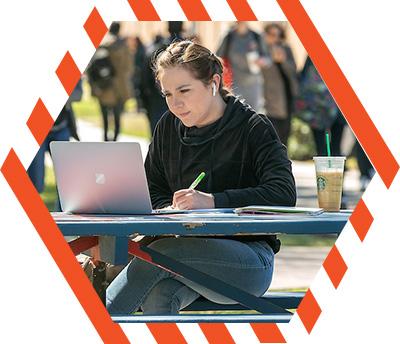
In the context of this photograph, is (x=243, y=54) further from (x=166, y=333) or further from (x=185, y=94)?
(x=166, y=333)

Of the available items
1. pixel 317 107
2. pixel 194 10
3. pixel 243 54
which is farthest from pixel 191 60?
pixel 243 54

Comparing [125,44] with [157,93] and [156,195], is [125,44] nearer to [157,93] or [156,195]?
[157,93]

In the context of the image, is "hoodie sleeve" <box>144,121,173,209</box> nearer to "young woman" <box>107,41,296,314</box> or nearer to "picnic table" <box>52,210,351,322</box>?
"young woman" <box>107,41,296,314</box>

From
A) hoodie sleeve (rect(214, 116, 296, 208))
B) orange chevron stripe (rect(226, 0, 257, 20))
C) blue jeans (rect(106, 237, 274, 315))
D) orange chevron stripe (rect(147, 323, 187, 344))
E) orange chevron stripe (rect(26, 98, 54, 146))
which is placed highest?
orange chevron stripe (rect(226, 0, 257, 20))

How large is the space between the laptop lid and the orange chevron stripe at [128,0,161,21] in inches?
49.3

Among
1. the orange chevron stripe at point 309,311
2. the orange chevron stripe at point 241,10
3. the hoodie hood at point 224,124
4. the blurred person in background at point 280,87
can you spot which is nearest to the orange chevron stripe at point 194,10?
the orange chevron stripe at point 241,10

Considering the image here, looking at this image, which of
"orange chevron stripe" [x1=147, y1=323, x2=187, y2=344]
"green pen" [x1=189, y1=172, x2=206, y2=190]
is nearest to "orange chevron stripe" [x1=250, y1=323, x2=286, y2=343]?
"orange chevron stripe" [x1=147, y1=323, x2=187, y2=344]

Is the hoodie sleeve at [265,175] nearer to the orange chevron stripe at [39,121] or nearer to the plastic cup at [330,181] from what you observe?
the plastic cup at [330,181]

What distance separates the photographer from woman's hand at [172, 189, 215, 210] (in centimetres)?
544

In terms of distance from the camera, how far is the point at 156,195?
600 cm

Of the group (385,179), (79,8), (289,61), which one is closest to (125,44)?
(289,61)

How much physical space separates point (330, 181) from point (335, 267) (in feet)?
1.17

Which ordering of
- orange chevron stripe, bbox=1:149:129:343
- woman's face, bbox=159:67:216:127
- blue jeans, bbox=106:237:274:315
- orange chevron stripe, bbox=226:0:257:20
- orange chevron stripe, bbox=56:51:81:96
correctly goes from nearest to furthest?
orange chevron stripe, bbox=1:149:129:343 → blue jeans, bbox=106:237:274:315 → woman's face, bbox=159:67:216:127 → orange chevron stripe, bbox=56:51:81:96 → orange chevron stripe, bbox=226:0:257:20

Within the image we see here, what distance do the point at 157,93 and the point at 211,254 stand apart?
9.05m
